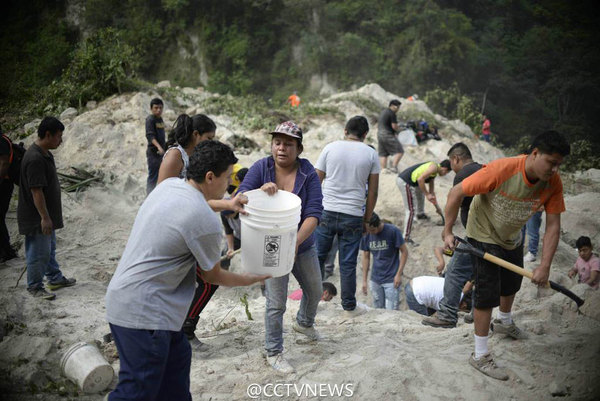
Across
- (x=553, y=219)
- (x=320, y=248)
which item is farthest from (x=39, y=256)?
(x=553, y=219)

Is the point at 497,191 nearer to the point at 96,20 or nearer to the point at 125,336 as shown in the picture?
the point at 125,336

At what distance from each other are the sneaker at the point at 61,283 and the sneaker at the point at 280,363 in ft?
9.69

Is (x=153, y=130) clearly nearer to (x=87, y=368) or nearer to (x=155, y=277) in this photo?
(x=87, y=368)

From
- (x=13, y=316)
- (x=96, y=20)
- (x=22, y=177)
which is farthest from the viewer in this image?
(x=96, y=20)

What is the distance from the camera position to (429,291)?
5.55 metres

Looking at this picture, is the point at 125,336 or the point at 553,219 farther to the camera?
the point at 553,219

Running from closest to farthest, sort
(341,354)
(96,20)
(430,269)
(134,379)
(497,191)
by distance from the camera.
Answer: (134,379) < (497,191) < (341,354) < (430,269) < (96,20)

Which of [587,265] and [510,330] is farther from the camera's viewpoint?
[587,265]

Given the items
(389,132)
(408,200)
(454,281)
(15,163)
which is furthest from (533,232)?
(15,163)

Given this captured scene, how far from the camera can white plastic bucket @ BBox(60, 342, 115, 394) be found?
10.5ft

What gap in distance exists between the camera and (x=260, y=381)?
3.29 m

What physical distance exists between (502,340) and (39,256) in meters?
4.42

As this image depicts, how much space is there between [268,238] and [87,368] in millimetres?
1628

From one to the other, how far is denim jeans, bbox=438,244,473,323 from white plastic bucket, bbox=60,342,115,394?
311cm
